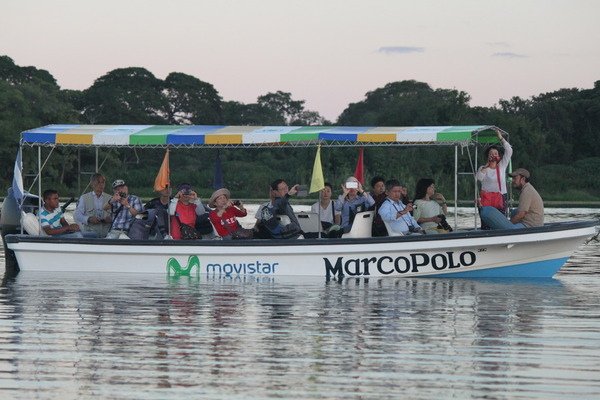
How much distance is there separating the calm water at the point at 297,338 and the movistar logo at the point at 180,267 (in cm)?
29

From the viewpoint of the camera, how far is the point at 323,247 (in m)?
17.8

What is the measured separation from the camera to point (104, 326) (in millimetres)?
13047

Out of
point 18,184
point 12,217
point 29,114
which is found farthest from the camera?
point 29,114

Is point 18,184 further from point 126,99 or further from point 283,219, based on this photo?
point 126,99

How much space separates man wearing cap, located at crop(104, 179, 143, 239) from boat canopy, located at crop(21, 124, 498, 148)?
0.62m

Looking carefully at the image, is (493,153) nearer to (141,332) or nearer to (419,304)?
(419,304)

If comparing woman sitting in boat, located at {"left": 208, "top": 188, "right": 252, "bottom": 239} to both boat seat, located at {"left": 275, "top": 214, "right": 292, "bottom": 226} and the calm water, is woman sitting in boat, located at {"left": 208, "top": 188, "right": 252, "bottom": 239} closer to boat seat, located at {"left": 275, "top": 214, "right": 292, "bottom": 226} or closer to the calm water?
boat seat, located at {"left": 275, "top": 214, "right": 292, "bottom": 226}

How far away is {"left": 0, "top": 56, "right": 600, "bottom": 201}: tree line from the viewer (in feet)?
153

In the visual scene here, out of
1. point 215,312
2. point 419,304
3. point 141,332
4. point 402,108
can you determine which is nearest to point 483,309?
point 419,304

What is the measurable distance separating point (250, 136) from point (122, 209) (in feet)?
6.49

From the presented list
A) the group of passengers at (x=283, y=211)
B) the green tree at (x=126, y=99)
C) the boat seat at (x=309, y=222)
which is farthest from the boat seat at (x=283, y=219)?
the green tree at (x=126, y=99)

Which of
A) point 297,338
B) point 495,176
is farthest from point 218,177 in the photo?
point 297,338

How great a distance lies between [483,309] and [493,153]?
357 centimetres

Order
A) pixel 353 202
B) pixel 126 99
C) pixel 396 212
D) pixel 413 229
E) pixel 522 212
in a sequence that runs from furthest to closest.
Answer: pixel 126 99
pixel 353 202
pixel 413 229
pixel 522 212
pixel 396 212
